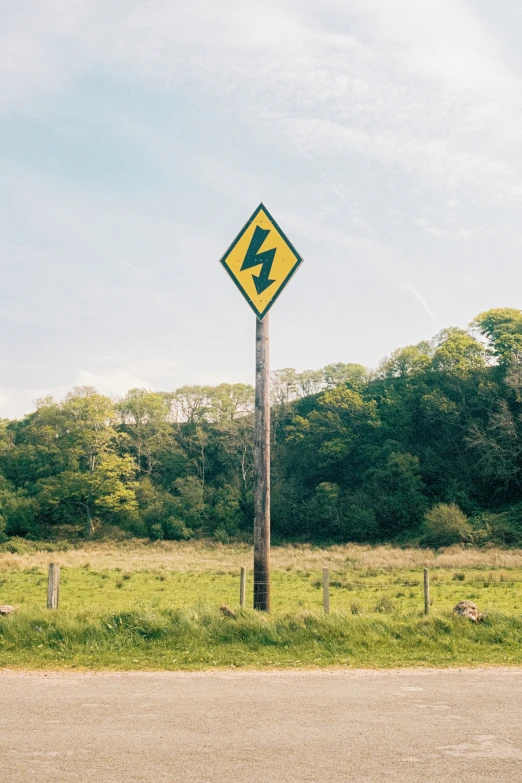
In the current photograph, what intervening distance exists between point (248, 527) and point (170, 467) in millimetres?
13151

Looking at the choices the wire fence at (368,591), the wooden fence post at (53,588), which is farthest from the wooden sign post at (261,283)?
the wire fence at (368,591)

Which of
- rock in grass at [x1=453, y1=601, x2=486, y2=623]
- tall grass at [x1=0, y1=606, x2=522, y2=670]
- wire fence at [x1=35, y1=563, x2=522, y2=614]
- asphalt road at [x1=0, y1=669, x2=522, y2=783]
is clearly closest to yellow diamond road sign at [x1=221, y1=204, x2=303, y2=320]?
tall grass at [x1=0, y1=606, x2=522, y2=670]

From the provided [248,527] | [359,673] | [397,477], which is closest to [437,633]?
[359,673]

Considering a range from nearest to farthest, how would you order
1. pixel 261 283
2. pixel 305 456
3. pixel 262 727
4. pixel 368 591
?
pixel 262 727 < pixel 261 283 < pixel 368 591 < pixel 305 456

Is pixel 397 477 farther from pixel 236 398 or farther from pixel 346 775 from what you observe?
pixel 346 775

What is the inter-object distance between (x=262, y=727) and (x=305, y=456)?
6476 centimetres

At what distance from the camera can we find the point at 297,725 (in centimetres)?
566

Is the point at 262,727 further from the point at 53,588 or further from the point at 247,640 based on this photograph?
the point at 53,588

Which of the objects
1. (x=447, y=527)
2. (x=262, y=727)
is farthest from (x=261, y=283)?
(x=447, y=527)

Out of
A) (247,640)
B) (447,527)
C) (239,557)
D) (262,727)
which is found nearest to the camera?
(262,727)

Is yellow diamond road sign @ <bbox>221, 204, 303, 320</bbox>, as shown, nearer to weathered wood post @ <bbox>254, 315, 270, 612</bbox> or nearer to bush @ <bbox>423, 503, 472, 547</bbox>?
weathered wood post @ <bbox>254, 315, 270, 612</bbox>

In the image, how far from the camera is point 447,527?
48.2 metres

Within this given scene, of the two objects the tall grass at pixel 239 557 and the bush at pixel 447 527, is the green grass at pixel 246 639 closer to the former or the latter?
the tall grass at pixel 239 557

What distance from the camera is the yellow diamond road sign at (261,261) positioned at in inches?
459
